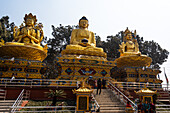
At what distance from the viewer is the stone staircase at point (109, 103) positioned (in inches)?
306

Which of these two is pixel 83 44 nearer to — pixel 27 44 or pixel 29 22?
pixel 27 44

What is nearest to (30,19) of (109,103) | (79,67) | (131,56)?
(79,67)

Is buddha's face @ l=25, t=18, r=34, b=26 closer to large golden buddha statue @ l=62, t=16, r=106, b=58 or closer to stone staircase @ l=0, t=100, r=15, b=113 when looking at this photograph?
large golden buddha statue @ l=62, t=16, r=106, b=58

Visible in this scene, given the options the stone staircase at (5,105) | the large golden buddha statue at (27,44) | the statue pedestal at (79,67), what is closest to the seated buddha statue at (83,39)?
the statue pedestal at (79,67)

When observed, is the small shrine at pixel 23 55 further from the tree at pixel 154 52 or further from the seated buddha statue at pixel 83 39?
the tree at pixel 154 52

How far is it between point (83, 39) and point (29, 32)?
18.2 ft

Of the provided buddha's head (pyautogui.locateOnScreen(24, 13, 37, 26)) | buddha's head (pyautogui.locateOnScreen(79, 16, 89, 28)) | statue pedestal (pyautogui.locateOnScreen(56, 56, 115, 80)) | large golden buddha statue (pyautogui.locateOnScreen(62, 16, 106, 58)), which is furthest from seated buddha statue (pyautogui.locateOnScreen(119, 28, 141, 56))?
buddha's head (pyautogui.locateOnScreen(24, 13, 37, 26))

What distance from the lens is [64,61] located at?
13219 millimetres

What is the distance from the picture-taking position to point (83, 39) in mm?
16625

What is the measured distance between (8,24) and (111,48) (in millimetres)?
18651

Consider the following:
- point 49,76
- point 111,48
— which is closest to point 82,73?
point 49,76

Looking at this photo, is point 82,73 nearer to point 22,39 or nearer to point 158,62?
point 22,39

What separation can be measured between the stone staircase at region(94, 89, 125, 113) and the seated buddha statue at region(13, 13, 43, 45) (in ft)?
30.3

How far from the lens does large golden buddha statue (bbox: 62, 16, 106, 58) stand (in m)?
14.9
